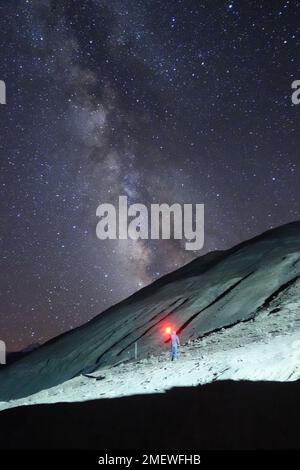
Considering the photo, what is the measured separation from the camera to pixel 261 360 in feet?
35.2

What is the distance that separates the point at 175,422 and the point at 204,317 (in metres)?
16.5

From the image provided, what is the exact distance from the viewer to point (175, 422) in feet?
24.7

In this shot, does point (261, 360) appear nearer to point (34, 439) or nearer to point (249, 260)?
point (34, 439)

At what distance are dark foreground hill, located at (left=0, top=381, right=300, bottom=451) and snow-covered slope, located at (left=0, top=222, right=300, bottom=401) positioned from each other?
276 centimetres

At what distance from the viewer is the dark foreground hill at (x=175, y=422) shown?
269 inches

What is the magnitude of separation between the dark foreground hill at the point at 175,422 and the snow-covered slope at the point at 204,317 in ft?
9.06

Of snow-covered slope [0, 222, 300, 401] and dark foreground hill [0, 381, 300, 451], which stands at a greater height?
snow-covered slope [0, 222, 300, 401]

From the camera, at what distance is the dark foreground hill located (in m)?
6.82

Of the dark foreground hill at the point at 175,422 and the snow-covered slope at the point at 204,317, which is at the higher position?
the snow-covered slope at the point at 204,317

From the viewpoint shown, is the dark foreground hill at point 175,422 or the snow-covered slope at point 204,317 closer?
the dark foreground hill at point 175,422

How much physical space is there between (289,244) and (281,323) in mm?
16469
